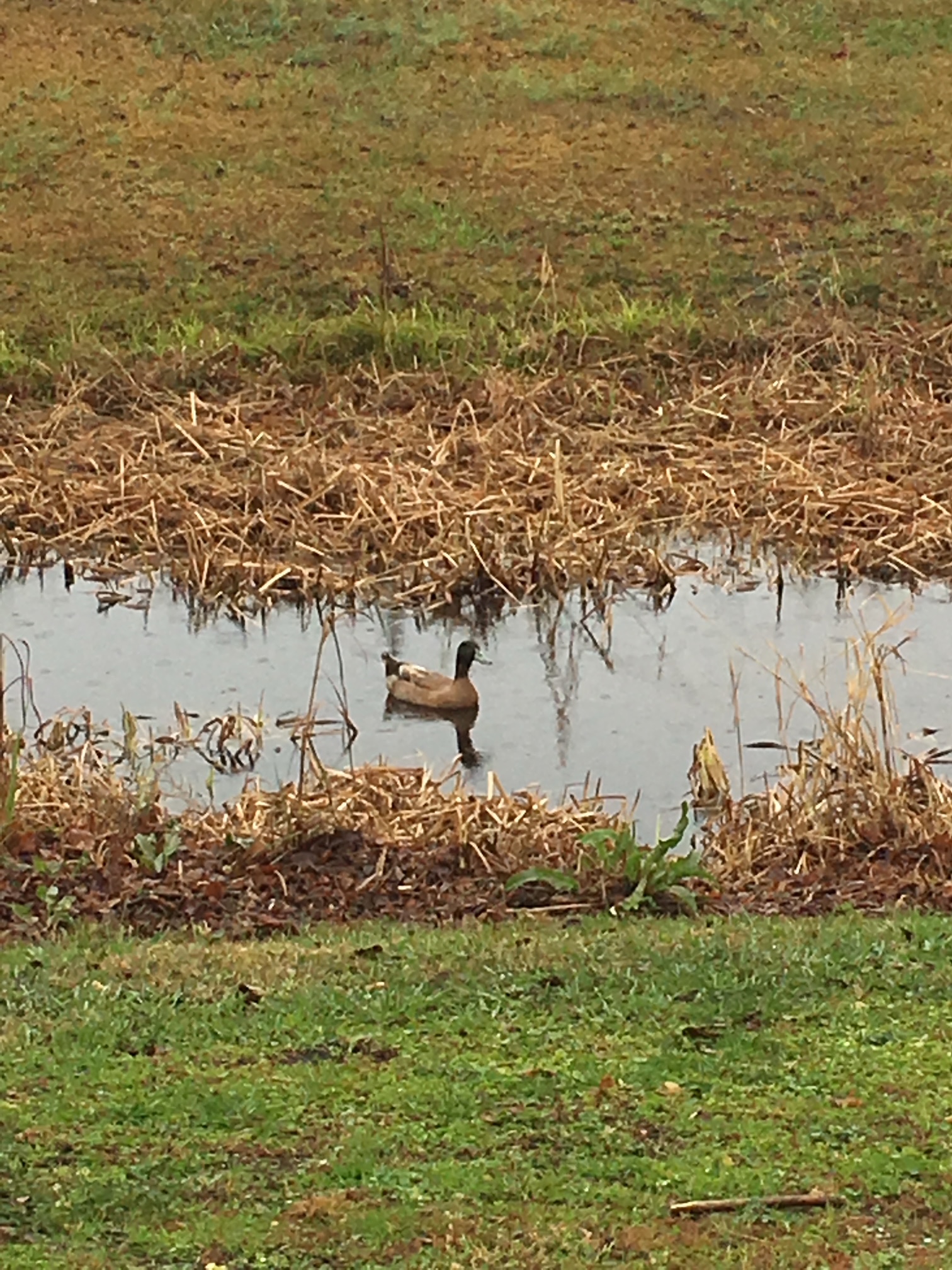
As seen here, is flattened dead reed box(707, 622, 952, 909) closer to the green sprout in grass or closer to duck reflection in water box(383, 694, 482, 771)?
the green sprout in grass

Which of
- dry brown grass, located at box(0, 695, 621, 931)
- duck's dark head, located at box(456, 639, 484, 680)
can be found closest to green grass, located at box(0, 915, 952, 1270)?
→ dry brown grass, located at box(0, 695, 621, 931)

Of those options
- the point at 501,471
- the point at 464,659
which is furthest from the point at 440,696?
the point at 501,471

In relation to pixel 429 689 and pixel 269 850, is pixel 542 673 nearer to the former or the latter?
pixel 429 689

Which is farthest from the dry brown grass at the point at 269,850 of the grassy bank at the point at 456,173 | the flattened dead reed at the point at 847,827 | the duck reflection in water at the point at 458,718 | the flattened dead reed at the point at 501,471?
the grassy bank at the point at 456,173

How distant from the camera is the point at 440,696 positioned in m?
10.7

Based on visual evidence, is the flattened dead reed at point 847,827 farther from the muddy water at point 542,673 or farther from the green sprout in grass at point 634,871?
the muddy water at point 542,673

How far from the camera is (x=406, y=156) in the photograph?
18.5 meters

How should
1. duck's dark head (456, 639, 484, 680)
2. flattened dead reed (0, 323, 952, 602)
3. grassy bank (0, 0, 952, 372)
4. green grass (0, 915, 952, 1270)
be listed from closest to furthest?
green grass (0, 915, 952, 1270) < duck's dark head (456, 639, 484, 680) < flattened dead reed (0, 323, 952, 602) < grassy bank (0, 0, 952, 372)

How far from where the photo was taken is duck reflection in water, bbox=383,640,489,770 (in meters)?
10.6

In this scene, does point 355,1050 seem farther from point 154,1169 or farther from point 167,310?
point 167,310

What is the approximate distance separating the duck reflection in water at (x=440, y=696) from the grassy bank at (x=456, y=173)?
190 inches

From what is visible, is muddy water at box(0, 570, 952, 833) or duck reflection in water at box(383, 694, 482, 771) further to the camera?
duck reflection in water at box(383, 694, 482, 771)

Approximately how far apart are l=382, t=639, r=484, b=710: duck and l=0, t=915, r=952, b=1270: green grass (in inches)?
130

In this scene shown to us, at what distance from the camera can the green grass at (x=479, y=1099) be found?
500 centimetres
